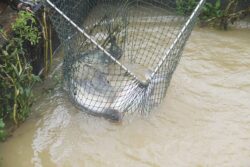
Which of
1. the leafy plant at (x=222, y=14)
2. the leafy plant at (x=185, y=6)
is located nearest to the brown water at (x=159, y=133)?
the leafy plant at (x=222, y=14)

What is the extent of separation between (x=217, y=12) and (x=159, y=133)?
218cm

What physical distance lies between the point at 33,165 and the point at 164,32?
100.0 inches

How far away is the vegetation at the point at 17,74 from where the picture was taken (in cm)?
376

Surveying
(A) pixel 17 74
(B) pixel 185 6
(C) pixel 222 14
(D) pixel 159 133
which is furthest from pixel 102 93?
(C) pixel 222 14

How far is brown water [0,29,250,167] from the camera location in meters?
3.79

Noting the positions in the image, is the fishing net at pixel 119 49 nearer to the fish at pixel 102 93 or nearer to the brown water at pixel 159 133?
the fish at pixel 102 93

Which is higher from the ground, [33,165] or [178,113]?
[178,113]

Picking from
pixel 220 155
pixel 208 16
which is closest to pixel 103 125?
pixel 220 155

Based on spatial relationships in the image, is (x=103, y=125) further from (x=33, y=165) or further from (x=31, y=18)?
(x=31, y=18)

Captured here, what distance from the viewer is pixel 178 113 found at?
429 cm

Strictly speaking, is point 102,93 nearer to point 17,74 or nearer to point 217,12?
point 17,74

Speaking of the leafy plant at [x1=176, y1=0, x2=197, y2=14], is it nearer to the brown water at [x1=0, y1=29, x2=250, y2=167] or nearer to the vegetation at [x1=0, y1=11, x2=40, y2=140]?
the brown water at [x1=0, y1=29, x2=250, y2=167]

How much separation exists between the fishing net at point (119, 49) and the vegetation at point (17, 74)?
0.93ft

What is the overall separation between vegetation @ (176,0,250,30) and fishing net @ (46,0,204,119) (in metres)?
0.06
